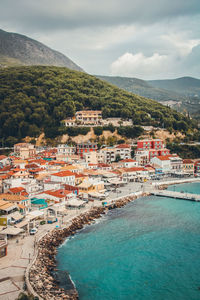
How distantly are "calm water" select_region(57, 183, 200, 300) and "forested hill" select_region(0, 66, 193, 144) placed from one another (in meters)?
47.2

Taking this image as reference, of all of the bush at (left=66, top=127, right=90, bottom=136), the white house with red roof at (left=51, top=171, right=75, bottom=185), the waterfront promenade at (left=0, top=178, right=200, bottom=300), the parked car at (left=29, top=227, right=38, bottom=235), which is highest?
the bush at (left=66, top=127, right=90, bottom=136)

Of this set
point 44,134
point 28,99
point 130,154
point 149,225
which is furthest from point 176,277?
point 28,99

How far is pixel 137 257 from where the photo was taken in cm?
2291

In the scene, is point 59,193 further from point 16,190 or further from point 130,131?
point 130,131

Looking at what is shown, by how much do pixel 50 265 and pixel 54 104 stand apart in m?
64.6

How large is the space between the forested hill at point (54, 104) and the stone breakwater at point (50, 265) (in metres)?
46.6

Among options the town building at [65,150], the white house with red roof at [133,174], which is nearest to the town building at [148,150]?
the white house with red roof at [133,174]

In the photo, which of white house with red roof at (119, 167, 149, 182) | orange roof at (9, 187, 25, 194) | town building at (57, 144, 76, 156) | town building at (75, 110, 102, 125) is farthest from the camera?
town building at (75, 110, 102, 125)

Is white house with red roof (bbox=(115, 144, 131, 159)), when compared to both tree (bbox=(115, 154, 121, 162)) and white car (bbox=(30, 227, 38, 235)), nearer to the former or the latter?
tree (bbox=(115, 154, 121, 162))

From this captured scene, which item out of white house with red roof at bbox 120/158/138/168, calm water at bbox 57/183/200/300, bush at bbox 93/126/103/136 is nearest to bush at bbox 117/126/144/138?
bush at bbox 93/126/103/136

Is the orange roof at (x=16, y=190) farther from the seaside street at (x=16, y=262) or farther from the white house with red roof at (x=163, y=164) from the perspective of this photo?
the white house with red roof at (x=163, y=164)

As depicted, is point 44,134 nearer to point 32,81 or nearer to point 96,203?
point 32,81

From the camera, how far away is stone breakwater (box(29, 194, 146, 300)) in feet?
55.3

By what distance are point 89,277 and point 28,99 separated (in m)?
68.7
